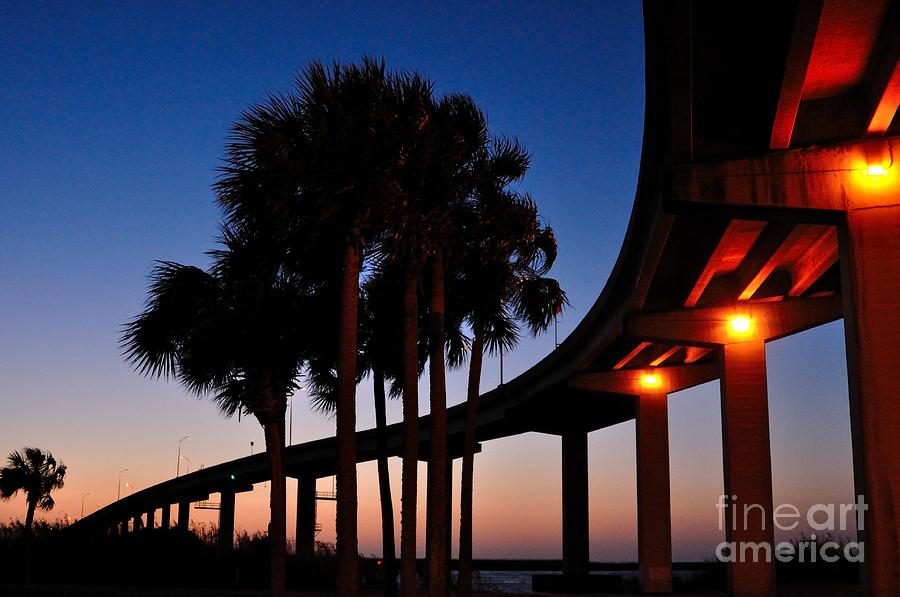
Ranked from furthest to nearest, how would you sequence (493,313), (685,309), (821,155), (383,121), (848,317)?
(685,309) < (493,313) < (383,121) < (821,155) < (848,317)

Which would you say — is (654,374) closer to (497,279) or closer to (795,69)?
(497,279)

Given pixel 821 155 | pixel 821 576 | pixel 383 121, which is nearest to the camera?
pixel 821 155

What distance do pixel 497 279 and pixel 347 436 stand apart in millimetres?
8579

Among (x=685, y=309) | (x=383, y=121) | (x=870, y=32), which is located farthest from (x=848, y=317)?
(x=685, y=309)

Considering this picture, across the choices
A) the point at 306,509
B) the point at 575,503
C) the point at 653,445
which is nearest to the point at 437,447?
the point at 653,445

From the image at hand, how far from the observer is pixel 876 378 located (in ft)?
46.4

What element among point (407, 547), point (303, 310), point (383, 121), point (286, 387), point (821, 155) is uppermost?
point (383, 121)

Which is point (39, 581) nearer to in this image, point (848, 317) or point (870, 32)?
point (848, 317)

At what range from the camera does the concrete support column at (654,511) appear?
36.3 metres

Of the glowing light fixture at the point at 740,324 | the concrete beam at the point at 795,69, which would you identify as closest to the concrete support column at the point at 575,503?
the glowing light fixture at the point at 740,324

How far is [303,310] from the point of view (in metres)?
21.0

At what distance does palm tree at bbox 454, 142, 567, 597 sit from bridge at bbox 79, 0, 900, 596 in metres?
2.28

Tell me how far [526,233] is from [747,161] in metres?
7.02

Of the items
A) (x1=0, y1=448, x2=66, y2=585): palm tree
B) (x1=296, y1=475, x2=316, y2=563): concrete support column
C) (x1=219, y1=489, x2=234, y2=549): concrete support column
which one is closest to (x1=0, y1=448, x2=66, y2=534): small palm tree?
(x1=0, y1=448, x2=66, y2=585): palm tree
